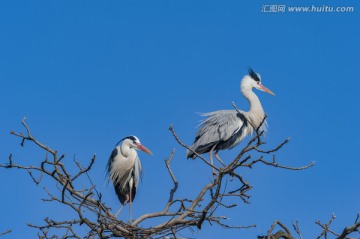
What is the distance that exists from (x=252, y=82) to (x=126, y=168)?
98.1 inches

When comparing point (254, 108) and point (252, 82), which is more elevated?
point (252, 82)

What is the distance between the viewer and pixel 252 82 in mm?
11898

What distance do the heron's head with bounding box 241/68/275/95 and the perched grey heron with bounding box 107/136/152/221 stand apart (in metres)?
1.93

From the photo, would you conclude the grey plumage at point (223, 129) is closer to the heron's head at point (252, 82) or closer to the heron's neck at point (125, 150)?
the heron's head at point (252, 82)

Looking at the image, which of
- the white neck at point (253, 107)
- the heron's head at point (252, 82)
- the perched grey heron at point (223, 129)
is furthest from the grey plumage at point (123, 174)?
the heron's head at point (252, 82)

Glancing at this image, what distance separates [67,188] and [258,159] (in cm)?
160

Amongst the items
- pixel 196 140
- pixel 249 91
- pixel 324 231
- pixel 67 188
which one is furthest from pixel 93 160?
pixel 249 91

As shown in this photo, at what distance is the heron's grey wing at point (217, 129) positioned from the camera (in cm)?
1067

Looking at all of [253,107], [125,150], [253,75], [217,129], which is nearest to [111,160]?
[125,150]

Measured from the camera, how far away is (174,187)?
664 centimetres

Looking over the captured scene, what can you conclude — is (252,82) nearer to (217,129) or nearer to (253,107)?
(253,107)

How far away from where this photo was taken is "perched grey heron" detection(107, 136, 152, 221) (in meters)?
11.2

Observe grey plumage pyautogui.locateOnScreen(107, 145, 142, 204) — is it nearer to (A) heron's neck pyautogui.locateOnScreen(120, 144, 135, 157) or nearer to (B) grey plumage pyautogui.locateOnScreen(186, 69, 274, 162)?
(A) heron's neck pyautogui.locateOnScreen(120, 144, 135, 157)

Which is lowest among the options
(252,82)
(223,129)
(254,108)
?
(223,129)
